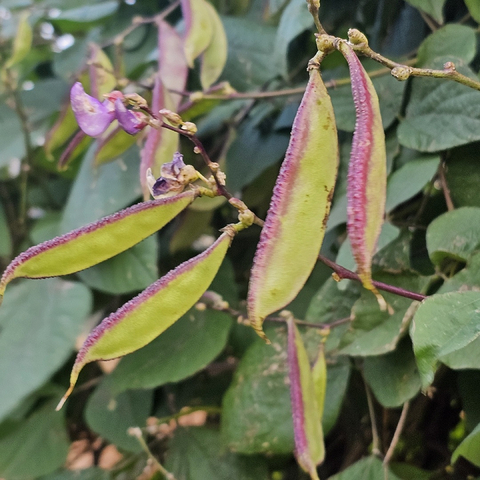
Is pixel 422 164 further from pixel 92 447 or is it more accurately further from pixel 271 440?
pixel 92 447

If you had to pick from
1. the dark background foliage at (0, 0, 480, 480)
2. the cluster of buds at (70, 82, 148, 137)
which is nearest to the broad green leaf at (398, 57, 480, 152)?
the dark background foliage at (0, 0, 480, 480)

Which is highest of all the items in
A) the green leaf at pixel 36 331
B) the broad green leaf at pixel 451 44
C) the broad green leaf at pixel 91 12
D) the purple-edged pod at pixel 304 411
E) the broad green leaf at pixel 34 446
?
the broad green leaf at pixel 451 44

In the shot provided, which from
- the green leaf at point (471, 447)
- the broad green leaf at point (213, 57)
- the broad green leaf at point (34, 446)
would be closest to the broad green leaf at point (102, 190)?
the broad green leaf at point (213, 57)

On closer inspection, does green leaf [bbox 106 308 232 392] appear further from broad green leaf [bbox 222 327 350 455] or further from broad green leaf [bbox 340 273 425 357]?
broad green leaf [bbox 340 273 425 357]

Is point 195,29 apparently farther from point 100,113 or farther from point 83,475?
point 83,475

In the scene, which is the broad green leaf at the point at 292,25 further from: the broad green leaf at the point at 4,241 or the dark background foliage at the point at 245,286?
the broad green leaf at the point at 4,241

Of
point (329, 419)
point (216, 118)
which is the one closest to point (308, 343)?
point (329, 419)
